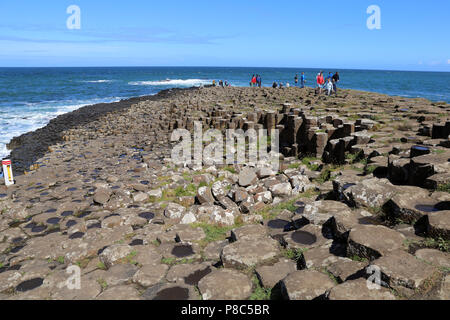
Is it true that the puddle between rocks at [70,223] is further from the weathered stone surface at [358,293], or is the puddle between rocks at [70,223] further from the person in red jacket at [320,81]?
the person in red jacket at [320,81]

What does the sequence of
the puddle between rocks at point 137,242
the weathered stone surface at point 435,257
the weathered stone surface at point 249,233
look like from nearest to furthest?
1. the weathered stone surface at point 435,257
2. the weathered stone surface at point 249,233
3. the puddle between rocks at point 137,242

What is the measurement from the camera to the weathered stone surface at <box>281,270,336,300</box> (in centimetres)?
331

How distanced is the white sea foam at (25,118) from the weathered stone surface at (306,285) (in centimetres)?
1872

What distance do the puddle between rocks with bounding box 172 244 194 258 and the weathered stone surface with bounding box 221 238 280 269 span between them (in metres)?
0.90

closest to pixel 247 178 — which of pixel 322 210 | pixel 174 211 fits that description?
pixel 174 211

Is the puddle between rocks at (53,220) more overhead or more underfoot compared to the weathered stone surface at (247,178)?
more underfoot

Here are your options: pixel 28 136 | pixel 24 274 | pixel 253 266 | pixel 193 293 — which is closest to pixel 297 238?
pixel 253 266

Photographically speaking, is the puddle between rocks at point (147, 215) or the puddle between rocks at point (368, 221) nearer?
the puddle between rocks at point (368, 221)

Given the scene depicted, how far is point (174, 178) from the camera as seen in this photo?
31.8ft

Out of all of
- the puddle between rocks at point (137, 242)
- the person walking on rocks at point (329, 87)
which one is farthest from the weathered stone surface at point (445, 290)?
the person walking on rocks at point (329, 87)

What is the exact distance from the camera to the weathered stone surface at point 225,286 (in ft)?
12.2

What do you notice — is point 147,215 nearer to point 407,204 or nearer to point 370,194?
point 370,194

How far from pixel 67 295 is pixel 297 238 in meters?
3.35

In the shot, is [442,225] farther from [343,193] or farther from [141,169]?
[141,169]
